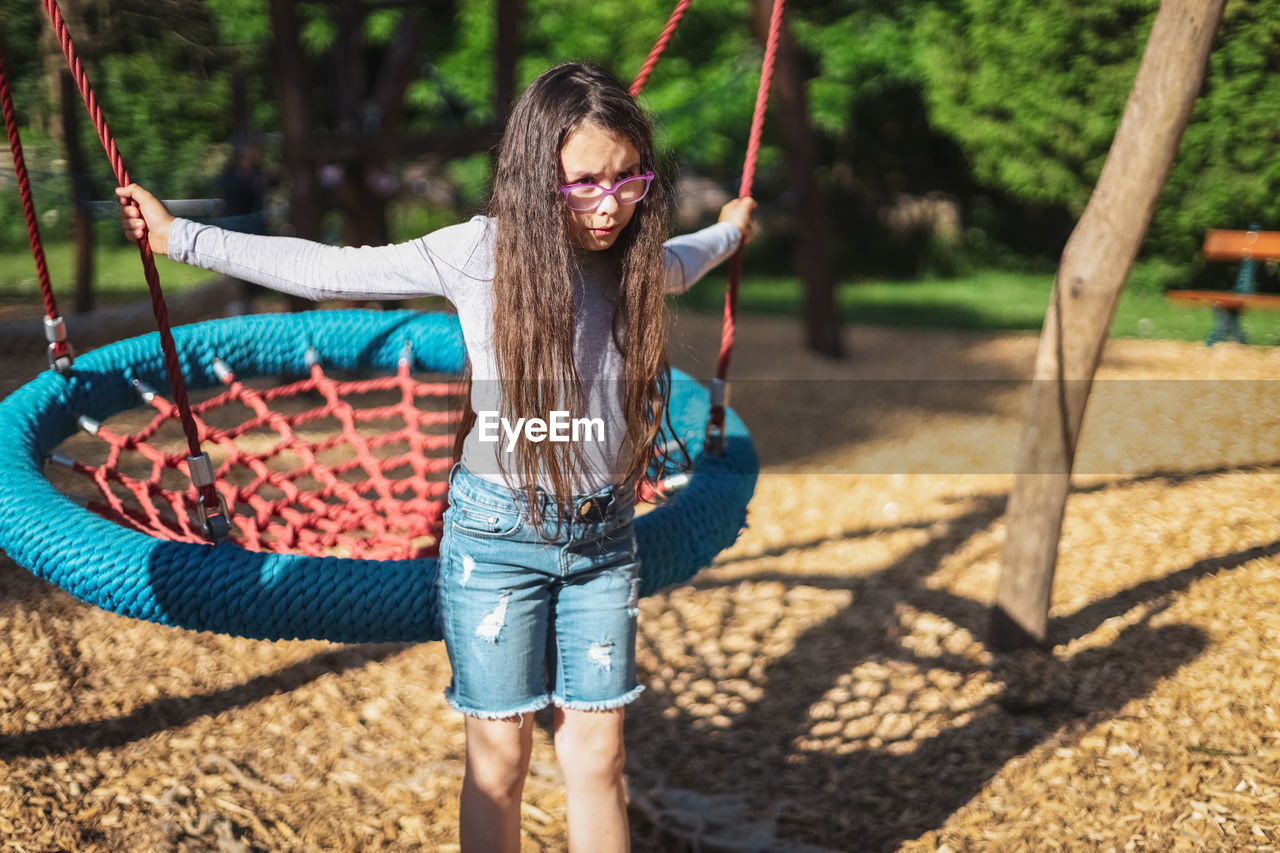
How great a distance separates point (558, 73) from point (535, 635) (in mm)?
740

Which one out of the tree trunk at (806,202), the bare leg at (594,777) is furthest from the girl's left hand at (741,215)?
the tree trunk at (806,202)

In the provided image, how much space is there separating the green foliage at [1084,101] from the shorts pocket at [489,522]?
647 centimetres

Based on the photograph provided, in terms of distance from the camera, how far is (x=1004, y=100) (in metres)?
8.13

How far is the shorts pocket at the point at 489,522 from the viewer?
1461 mm

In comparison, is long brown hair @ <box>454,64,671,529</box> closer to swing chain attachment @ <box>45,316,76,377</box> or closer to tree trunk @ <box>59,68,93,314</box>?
swing chain attachment @ <box>45,316,76,377</box>

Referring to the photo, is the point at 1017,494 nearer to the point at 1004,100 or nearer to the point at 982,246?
the point at 1004,100

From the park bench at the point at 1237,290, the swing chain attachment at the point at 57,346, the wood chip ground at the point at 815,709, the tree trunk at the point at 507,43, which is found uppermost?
the tree trunk at the point at 507,43

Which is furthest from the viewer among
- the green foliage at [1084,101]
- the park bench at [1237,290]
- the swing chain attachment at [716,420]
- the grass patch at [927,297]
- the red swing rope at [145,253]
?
the grass patch at [927,297]

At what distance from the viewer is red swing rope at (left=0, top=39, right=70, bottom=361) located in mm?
1783

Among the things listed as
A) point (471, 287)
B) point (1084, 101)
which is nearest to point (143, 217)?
point (471, 287)

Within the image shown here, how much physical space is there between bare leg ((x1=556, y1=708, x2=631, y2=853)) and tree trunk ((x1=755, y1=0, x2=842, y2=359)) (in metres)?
4.69

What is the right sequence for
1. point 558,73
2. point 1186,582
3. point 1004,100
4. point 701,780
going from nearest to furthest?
1. point 558,73
2. point 701,780
3. point 1186,582
4. point 1004,100

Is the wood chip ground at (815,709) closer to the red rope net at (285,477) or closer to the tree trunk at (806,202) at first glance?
the red rope net at (285,477)

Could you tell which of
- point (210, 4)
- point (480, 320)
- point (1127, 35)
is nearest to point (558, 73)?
point (480, 320)
